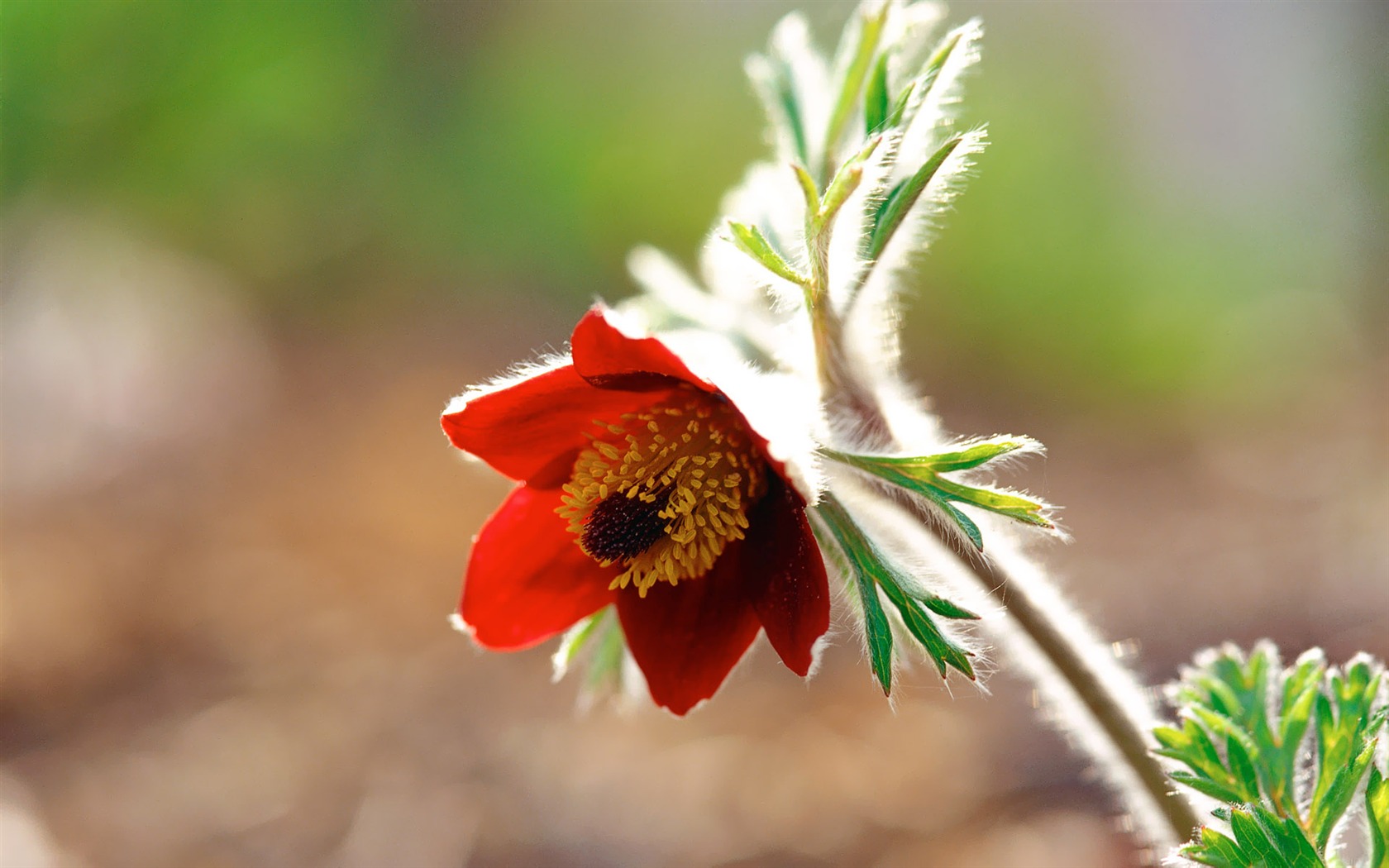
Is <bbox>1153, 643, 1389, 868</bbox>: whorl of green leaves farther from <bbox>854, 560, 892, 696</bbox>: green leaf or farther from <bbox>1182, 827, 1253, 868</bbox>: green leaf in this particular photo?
<bbox>854, 560, 892, 696</bbox>: green leaf

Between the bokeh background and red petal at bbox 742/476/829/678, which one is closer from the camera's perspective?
red petal at bbox 742/476/829/678

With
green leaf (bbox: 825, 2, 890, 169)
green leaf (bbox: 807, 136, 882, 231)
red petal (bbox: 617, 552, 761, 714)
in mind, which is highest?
green leaf (bbox: 825, 2, 890, 169)

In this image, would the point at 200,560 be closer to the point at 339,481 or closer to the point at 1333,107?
the point at 339,481

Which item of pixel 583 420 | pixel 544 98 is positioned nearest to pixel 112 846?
pixel 583 420

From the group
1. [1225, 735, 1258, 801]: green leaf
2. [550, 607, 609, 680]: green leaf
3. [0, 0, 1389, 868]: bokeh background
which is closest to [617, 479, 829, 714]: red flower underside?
[550, 607, 609, 680]: green leaf

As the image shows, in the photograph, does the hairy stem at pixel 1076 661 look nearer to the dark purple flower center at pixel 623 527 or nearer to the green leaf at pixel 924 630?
the green leaf at pixel 924 630

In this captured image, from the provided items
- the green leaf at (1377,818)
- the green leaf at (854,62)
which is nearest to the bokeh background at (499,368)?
the green leaf at (1377,818)
